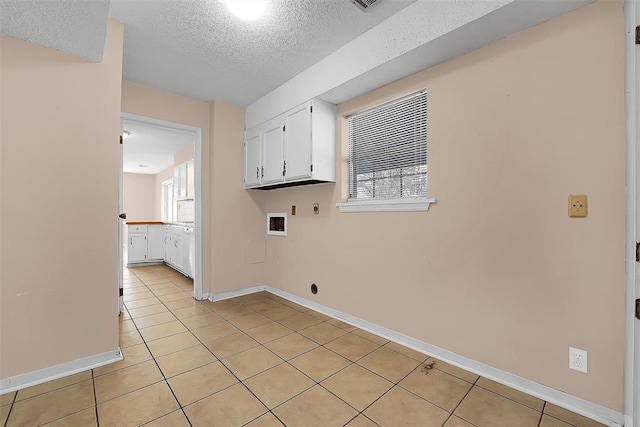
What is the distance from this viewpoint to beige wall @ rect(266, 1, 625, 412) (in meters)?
1.47

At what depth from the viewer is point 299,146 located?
2932 mm

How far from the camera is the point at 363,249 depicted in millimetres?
2648

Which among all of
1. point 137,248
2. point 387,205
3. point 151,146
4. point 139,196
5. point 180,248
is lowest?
point 137,248

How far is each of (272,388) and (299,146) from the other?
2.18 meters

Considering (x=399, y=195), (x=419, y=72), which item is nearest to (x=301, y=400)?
(x=399, y=195)

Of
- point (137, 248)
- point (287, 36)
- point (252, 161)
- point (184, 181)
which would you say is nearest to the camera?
point (287, 36)

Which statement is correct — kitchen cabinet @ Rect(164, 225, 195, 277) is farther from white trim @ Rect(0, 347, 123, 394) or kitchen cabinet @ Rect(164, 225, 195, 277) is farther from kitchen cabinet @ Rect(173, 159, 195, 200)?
white trim @ Rect(0, 347, 123, 394)

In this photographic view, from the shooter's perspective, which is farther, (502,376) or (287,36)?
(287,36)

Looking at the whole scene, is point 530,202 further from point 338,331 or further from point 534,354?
point 338,331

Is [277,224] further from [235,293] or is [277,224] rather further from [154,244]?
[154,244]

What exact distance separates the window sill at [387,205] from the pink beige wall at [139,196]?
26.3 feet

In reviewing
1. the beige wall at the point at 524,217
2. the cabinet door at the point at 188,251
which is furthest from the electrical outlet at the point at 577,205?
the cabinet door at the point at 188,251

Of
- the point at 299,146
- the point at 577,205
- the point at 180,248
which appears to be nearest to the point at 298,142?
the point at 299,146

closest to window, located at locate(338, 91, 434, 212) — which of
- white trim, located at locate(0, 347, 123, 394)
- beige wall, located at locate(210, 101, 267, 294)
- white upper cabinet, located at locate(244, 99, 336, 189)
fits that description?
white upper cabinet, located at locate(244, 99, 336, 189)
